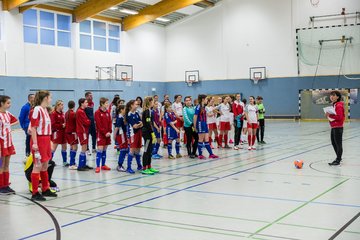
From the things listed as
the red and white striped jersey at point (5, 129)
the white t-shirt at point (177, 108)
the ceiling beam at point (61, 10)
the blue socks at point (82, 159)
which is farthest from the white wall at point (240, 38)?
the red and white striped jersey at point (5, 129)

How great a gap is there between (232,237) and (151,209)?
1.72 m

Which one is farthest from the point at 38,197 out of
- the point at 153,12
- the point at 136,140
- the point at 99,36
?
the point at 153,12

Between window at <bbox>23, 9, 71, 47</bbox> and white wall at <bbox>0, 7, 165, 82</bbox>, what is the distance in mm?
360

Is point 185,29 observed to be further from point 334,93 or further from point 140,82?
point 334,93

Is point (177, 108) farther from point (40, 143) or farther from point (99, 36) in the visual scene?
point (99, 36)

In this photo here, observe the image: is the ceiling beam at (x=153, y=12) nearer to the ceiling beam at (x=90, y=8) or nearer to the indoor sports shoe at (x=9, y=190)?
the ceiling beam at (x=90, y=8)

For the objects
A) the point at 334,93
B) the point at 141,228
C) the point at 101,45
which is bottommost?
the point at 141,228

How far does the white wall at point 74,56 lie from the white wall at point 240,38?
1927 mm

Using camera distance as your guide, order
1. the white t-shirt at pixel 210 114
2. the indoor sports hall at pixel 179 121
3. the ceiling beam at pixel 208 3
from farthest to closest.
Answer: the ceiling beam at pixel 208 3 < the white t-shirt at pixel 210 114 < the indoor sports hall at pixel 179 121

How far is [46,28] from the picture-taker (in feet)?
85.9

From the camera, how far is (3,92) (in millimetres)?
23984

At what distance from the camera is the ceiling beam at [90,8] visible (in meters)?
26.4

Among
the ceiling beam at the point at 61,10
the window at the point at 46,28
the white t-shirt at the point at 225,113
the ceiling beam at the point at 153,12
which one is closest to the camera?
the white t-shirt at the point at 225,113

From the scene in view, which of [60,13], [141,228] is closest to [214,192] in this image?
[141,228]
